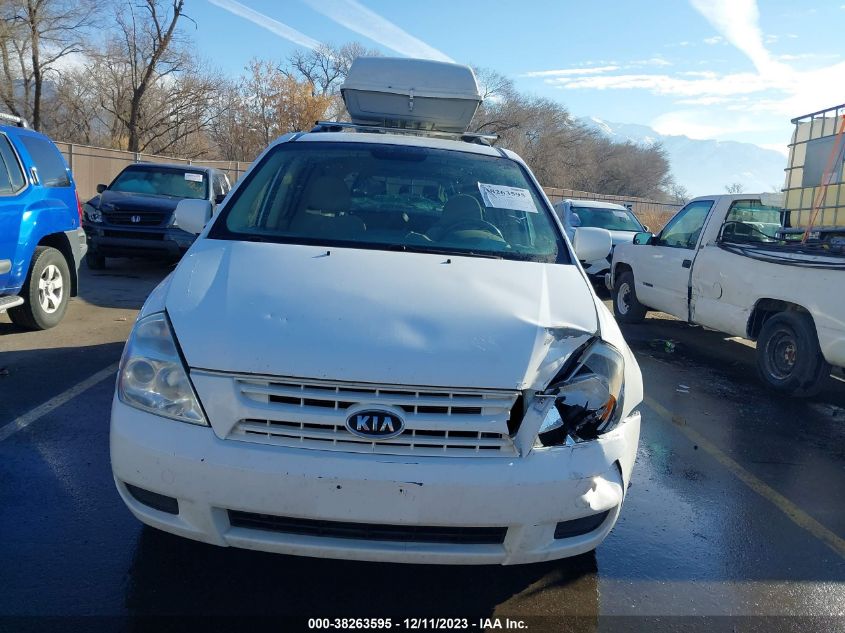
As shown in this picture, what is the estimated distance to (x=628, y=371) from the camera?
267 centimetres

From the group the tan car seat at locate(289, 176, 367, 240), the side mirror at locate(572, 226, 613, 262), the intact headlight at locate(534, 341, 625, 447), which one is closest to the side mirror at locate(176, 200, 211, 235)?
the tan car seat at locate(289, 176, 367, 240)

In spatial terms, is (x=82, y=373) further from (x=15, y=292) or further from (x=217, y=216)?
(x=217, y=216)

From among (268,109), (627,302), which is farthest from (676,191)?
(627,302)

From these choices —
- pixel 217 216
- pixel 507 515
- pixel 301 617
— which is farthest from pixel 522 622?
pixel 217 216

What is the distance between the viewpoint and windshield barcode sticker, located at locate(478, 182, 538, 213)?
12.2 ft

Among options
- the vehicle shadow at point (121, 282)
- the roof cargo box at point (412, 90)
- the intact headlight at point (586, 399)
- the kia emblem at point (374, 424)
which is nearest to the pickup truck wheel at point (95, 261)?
the vehicle shadow at point (121, 282)

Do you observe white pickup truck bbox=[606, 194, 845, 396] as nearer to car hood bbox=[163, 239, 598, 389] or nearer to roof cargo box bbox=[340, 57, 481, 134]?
roof cargo box bbox=[340, 57, 481, 134]

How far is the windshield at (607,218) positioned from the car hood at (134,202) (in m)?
7.70

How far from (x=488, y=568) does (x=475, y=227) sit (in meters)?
1.73

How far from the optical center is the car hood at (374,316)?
2.28m

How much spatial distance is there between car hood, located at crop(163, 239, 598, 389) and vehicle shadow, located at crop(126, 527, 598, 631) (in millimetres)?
956

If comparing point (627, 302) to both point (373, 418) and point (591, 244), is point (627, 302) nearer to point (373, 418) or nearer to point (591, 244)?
point (591, 244)

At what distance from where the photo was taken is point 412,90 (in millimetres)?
6074

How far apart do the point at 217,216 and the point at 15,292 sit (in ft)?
12.8
